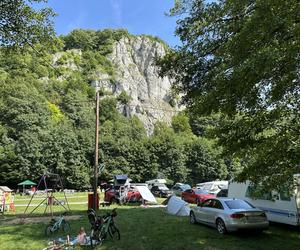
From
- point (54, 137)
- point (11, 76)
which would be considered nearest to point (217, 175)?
point (54, 137)

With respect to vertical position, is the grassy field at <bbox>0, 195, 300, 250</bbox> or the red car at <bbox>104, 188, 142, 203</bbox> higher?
the red car at <bbox>104, 188, 142, 203</bbox>

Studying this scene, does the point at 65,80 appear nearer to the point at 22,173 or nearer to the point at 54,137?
the point at 54,137

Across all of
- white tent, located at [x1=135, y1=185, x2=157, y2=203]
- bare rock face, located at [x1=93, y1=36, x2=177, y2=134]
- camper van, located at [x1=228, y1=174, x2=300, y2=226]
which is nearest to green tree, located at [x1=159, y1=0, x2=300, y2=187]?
camper van, located at [x1=228, y1=174, x2=300, y2=226]

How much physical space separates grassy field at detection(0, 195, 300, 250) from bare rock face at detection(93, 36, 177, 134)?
4775 inches

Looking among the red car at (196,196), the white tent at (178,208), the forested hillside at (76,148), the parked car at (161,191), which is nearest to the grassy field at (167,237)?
the white tent at (178,208)

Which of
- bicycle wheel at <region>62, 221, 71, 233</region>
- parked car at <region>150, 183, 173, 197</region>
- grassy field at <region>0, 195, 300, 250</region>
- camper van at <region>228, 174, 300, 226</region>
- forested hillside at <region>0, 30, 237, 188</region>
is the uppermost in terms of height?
forested hillside at <region>0, 30, 237, 188</region>

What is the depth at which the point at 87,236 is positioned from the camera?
597 inches

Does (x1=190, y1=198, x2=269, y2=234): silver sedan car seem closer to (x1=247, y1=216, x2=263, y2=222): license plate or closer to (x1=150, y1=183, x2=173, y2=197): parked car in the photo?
(x1=247, y1=216, x2=263, y2=222): license plate

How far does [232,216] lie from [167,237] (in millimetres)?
2624

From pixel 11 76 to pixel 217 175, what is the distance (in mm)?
55546

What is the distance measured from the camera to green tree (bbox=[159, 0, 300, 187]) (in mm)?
8312

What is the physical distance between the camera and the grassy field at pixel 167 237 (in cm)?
1409

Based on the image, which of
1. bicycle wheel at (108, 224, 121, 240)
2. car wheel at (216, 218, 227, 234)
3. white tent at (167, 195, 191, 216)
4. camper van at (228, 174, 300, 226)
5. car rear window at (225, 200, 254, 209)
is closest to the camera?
bicycle wheel at (108, 224, 121, 240)

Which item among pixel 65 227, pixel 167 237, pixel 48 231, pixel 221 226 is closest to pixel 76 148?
pixel 65 227
